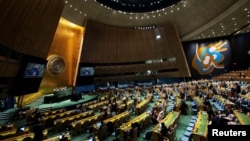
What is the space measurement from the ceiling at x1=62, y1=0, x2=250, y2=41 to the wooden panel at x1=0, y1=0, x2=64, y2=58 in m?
6.73

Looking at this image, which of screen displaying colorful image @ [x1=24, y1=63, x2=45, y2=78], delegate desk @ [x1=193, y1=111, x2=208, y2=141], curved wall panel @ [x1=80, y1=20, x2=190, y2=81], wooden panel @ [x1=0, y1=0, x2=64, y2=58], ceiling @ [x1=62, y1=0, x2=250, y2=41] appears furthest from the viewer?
curved wall panel @ [x1=80, y1=20, x2=190, y2=81]

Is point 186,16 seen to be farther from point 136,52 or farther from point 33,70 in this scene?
point 33,70

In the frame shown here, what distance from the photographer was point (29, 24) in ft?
42.7

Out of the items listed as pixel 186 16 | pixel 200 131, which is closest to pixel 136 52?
pixel 186 16

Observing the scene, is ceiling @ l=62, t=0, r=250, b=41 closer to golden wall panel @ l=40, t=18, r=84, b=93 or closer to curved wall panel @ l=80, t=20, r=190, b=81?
curved wall panel @ l=80, t=20, r=190, b=81

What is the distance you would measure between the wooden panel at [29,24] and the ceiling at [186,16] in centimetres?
673

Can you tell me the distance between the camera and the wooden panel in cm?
1066

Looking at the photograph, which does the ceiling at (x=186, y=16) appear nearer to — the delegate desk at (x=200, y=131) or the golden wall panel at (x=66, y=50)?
the golden wall panel at (x=66, y=50)

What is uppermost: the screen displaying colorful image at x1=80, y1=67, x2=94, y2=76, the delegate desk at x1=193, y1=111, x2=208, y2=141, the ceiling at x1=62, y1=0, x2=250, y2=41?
the ceiling at x1=62, y1=0, x2=250, y2=41

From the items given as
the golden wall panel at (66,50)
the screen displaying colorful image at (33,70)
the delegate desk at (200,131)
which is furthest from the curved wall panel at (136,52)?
the delegate desk at (200,131)

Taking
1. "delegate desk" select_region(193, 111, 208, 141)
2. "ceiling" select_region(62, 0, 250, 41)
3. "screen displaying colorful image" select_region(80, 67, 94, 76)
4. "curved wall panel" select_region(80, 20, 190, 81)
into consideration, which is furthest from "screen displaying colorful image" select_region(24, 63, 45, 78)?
"delegate desk" select_region(193, 111, 208, 141)

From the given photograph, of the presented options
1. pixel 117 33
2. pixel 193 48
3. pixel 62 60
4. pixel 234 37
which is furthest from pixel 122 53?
pixel 234 37

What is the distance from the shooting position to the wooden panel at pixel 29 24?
1066 centimetres

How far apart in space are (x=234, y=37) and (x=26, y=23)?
122 ft
